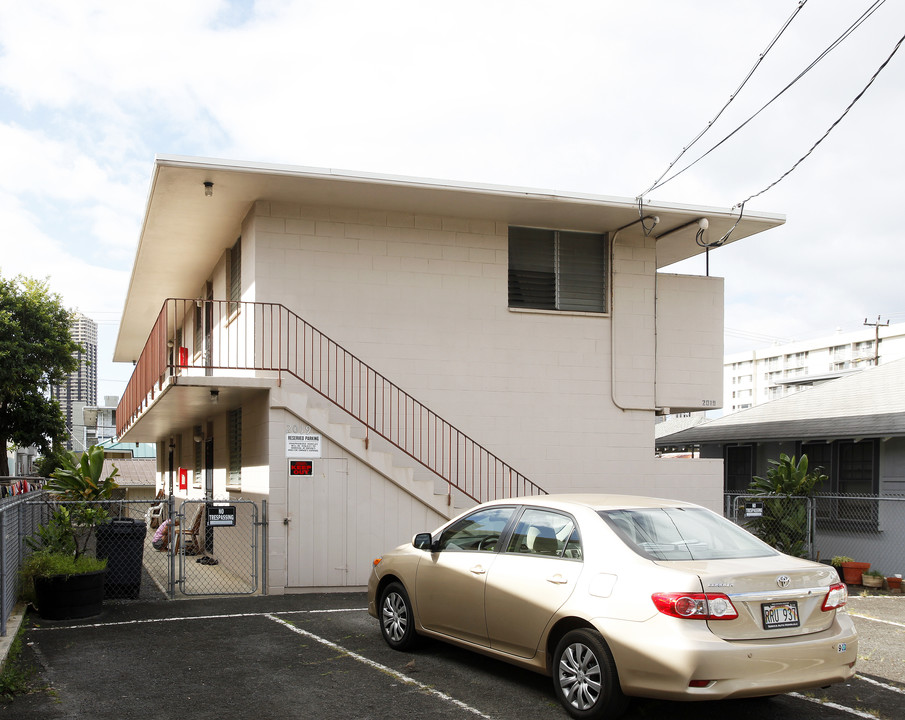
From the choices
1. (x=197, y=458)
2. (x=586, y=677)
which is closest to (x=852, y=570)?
(x=586, y=677)

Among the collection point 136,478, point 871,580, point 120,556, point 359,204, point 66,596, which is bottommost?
point 136,478

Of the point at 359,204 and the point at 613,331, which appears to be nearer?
the point at 359,204

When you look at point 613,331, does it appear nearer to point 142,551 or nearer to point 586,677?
point 142,551

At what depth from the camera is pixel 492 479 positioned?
43.4 feet

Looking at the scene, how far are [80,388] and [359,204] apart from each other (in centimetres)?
11833

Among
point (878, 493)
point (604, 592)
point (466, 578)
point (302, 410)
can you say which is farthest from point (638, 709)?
point (878, 493)

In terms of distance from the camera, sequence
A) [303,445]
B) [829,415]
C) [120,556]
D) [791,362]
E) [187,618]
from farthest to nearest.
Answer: [791,362] < [829,415] < [303,445] < [120,556] < [187,618]

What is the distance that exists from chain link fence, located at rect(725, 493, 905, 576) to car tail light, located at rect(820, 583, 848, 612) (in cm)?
896

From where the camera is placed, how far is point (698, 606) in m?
5.25

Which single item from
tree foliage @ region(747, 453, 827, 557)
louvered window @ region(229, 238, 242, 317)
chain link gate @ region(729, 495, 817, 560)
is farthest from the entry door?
tree foliage @ region(747, 453, 827, 557)

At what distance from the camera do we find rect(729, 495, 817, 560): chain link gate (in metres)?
15.0

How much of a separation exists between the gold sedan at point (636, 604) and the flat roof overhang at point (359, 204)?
6.01 meters

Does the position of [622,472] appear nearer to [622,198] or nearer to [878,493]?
[622,198]

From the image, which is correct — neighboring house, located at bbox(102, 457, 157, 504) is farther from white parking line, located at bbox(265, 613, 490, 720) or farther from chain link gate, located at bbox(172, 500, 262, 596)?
white parking line, located at bbox(265, 613, 490, 720)
